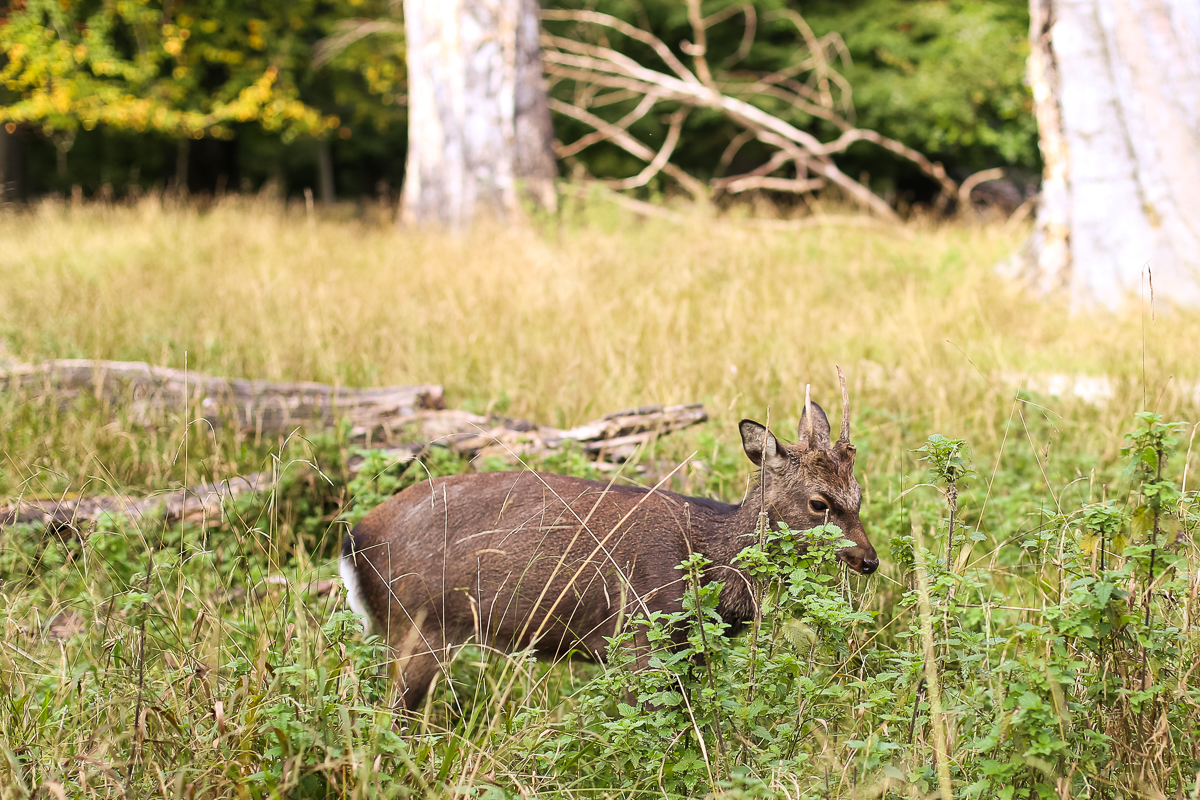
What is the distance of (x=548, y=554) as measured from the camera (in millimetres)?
2926

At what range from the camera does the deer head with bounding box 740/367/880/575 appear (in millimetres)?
2840

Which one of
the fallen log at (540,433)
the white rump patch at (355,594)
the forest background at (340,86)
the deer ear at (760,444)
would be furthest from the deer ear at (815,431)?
the forest background at (340,86)

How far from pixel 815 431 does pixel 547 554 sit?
3.09 feet

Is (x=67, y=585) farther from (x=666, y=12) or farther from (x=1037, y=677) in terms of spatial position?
(x=666, y=12)

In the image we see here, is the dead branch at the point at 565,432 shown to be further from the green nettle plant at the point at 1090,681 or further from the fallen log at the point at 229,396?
the green nettle plant at the point at 1090,681

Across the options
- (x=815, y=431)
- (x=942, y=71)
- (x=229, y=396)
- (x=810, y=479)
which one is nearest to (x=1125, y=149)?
(x=815, y=431)

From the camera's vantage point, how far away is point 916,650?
2539mm

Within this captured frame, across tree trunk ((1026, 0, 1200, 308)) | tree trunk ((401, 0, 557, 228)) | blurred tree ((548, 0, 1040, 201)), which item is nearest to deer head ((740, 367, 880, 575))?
tree trunk ((1026, 0, 1200, 308))

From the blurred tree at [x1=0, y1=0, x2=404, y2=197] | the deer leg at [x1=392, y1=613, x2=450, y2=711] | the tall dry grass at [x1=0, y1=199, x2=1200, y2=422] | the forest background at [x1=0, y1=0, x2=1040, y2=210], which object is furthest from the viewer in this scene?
the forest background at [x1=0, y1=0, x2=1040, y2=210]

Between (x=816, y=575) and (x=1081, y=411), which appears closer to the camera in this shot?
(x=816, y=575)

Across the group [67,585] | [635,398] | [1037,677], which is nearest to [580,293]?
[635,398]

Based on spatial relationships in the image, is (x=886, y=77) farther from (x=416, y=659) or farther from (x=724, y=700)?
(x=724, y=700)

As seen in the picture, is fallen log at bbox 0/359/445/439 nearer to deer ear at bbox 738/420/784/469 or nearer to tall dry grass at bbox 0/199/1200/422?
tall dry grass at bbox 0/199/1200/422

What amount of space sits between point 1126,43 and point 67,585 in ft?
26.8
